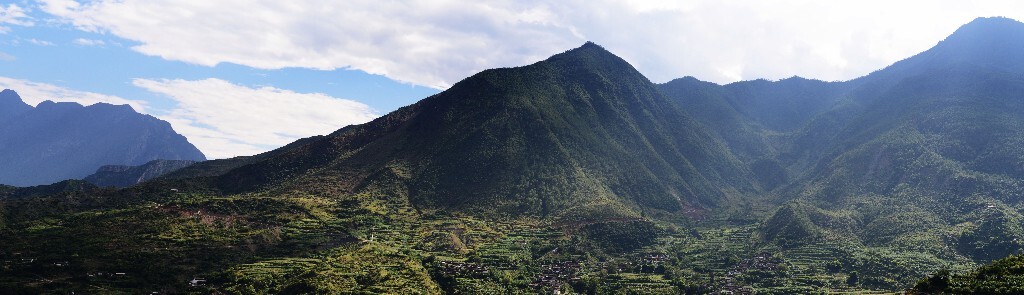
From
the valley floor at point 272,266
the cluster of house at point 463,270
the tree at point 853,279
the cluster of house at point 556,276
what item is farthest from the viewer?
the tree at point 853,279

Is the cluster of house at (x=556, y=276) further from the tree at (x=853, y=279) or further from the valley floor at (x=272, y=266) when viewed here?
the tree at (x=853, y=279)

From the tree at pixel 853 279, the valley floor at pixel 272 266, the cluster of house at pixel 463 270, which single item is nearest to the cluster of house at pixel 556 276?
the valley floor at pixel 272 266

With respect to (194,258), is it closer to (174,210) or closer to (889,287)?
(174,210)

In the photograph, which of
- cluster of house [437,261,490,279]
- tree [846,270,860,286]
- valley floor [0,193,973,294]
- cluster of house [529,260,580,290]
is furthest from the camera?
tree [846,270,860,286]

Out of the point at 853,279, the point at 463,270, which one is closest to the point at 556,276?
the point at 463,270

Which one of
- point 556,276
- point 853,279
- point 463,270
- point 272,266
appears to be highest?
point 272,266

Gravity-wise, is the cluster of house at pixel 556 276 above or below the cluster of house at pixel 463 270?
below

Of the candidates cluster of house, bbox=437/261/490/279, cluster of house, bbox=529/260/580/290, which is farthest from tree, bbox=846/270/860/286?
cluster of house, bbox=437/261/490/279

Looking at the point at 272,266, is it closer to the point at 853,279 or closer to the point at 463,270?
the point at 463,270

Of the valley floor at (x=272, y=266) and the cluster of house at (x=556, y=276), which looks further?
the cluster of house at (x=556, y=276)

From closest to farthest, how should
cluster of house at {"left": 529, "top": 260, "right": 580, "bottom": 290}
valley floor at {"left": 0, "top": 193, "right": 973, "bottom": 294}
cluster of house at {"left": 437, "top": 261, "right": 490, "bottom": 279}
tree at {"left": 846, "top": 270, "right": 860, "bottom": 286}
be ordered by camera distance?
valley floor at {"left": 0, "top": 193, "right": 973, "bottom": 294}, cluster of house at {"left": 437, "top": 261, "right": 490, "bottom": 279}, cluster of house at {"left": 529, "top": 260, "right": 580, "bottom": 290}, tree at {"left": 846, "top": 270, "right": 860, "bottom": 286}

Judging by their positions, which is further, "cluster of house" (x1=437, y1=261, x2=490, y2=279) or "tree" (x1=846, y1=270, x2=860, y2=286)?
"tree" (x1=846, y1=270, x2=860, y2=286)

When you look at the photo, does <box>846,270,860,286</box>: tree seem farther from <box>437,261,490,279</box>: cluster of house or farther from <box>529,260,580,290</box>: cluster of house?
<box>437,261,490,279</box>: cluster of house

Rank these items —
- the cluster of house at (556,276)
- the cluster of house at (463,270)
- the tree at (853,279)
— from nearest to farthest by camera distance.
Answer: the cluster of house at (463,270)
the cluster of house at (556,276)
the tree at (853,279)
